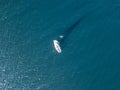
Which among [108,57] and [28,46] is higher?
[28,46]

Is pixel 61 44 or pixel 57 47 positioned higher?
pixel 57 47

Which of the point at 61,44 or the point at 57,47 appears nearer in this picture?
the point at 57,47

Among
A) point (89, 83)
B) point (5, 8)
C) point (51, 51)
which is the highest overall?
point (5, 8)

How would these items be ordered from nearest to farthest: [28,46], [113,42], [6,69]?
[6,69] < [28,46] < [113,42]

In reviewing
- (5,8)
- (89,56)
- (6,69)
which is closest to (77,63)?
(89,56)

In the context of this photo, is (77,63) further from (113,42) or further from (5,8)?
(5,8)

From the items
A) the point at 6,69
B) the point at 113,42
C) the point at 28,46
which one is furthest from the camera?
the point at 113,42

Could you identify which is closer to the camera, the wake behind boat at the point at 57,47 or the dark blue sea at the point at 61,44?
the dark blue sea at the point at 61,44

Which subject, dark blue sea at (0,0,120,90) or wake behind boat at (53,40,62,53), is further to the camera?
wake behind boat at (53,40,62,53)
